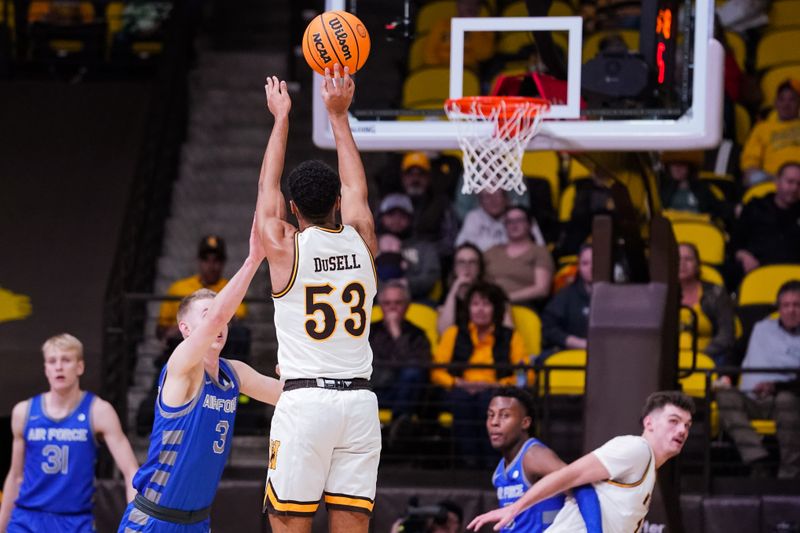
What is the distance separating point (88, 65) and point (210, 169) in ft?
6.37

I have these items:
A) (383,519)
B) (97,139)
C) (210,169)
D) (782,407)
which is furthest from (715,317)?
(97,139)

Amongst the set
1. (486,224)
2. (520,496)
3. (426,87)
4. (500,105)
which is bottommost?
(520,496)

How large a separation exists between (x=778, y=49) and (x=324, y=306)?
337 inches

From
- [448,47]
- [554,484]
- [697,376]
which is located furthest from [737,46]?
[554,484]

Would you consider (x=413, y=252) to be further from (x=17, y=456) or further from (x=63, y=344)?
(x=17, y=456)

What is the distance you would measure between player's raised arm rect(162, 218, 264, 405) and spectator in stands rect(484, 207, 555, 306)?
521 cm

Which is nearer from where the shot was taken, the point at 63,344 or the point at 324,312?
the point at 324,312

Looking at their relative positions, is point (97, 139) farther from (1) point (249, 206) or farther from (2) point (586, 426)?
(2) point (586, 426)

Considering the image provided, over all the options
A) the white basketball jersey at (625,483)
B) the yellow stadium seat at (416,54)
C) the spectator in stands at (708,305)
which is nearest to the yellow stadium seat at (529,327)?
the spectator in stands at (708,305)

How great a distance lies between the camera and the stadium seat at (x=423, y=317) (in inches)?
435

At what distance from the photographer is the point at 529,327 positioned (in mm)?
11023

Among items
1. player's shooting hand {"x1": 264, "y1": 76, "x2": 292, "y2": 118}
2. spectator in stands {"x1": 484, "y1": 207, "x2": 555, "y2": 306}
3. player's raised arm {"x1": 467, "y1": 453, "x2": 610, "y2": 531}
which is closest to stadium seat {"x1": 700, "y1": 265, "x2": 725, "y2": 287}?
spectator in stands {"x1": 484, "y1": 207, "x2": 555, "y2": 306}

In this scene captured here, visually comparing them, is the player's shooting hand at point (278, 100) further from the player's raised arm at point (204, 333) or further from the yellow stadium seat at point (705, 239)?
the yellow stadium seat at point (705, 239)

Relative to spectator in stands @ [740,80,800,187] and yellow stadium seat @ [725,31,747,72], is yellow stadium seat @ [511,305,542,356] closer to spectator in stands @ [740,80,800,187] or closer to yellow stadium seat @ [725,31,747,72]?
spectator in stands @ [740,80,800,187]
